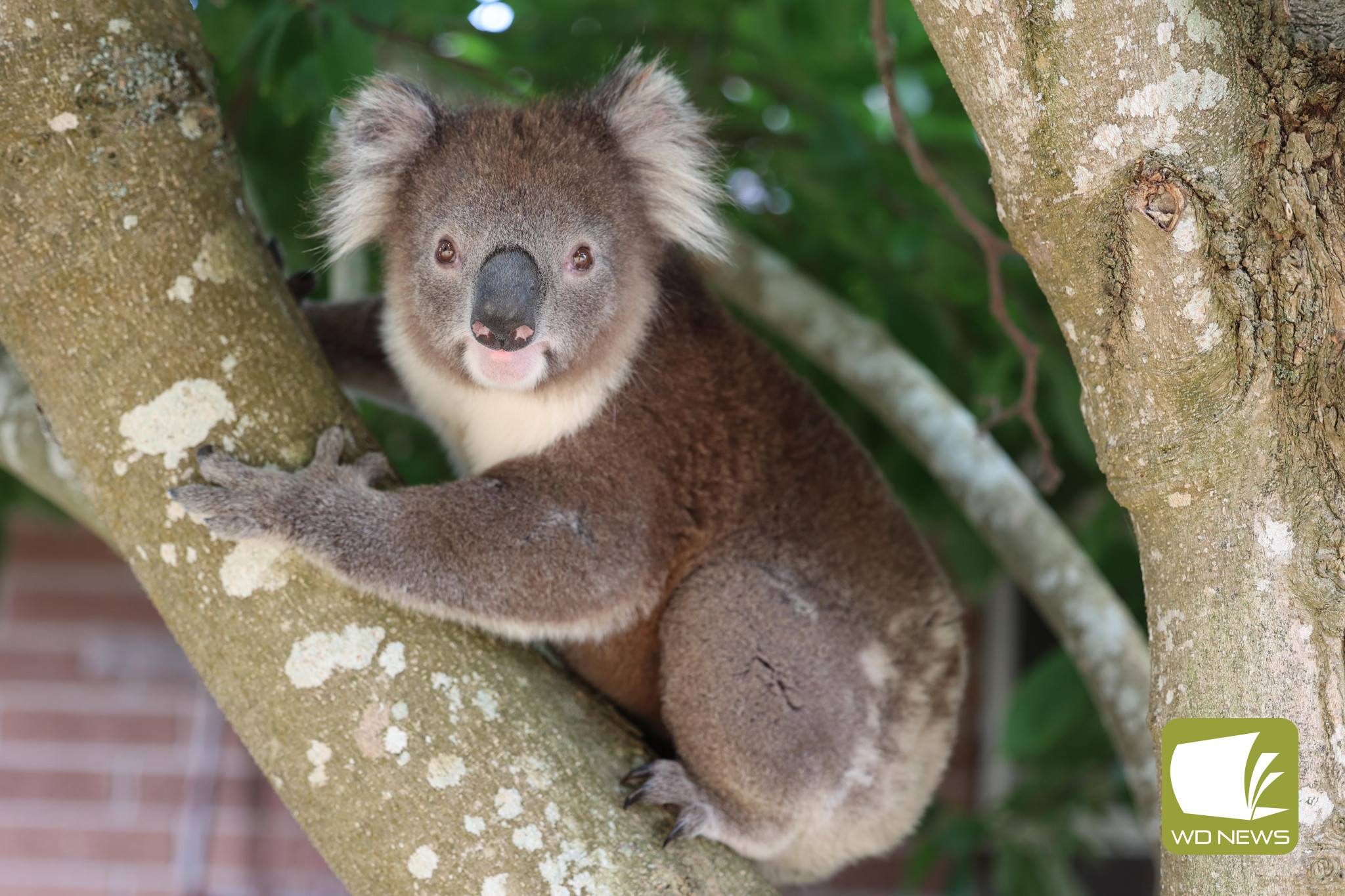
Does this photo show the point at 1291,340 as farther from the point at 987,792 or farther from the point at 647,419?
the point at 987,792

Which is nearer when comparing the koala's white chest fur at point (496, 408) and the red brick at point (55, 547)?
the koala's white chest fur at point (496, 408)

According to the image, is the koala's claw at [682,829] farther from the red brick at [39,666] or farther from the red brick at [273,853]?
the red brick at [39,666]

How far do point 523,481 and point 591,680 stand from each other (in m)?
0.59

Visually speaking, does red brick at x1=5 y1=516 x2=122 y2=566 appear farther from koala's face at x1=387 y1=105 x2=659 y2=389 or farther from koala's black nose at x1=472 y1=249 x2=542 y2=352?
koala's black nose at x1=472 y1=249 x2=542 y2=352

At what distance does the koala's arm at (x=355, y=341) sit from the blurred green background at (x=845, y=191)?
0.78 ft

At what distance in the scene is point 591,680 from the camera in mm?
2904

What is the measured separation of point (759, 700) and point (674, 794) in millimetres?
461

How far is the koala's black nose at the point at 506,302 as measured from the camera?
240cm

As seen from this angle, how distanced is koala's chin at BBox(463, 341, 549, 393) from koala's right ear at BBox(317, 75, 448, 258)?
1.86ft

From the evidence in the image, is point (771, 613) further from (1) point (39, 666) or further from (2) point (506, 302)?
(1) point (39, 666)

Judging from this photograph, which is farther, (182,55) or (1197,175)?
(182,55)

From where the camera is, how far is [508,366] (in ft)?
8.31

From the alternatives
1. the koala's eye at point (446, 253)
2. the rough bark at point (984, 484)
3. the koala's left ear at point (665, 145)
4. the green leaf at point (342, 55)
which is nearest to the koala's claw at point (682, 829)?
the rough bark at point (984, 484)

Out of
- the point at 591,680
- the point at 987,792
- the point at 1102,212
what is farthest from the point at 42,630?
the point at 1102,212
